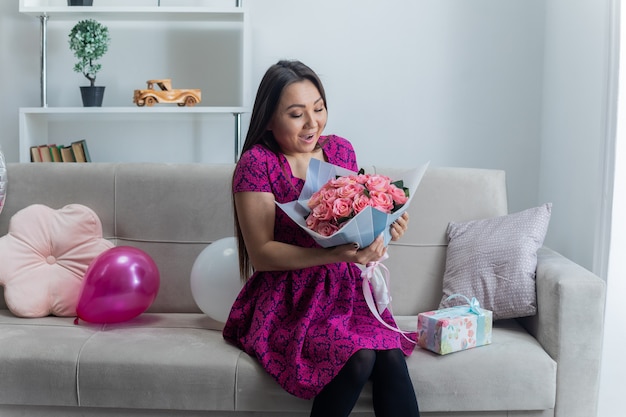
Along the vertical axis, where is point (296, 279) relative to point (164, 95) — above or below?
below

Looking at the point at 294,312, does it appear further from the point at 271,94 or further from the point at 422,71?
the point at 422,71

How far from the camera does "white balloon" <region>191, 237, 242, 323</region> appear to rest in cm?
243

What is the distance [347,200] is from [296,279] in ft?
1.26

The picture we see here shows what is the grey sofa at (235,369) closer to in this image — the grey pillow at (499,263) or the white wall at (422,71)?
the grey pillow at (499,263)

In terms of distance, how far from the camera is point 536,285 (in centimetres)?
234

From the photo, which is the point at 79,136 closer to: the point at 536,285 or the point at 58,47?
the point at 58,47

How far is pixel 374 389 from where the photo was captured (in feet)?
6.41

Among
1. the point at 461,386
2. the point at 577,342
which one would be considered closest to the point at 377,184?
the point at 461,386

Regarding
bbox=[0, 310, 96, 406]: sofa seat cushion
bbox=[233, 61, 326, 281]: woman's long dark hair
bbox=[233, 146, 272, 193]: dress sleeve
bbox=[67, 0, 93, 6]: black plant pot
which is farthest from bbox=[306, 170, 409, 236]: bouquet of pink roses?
bbox=[67, 0, 93, 6]: black plant pot

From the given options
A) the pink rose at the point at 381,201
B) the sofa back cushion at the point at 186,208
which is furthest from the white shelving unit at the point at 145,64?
the pink rose at the point at 381,201

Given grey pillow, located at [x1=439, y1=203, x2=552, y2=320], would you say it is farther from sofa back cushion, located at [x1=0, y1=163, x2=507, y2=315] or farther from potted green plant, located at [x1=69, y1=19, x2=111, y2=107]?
potted green plant, located at [x1=69, y1=19, x2=111, y2=107]

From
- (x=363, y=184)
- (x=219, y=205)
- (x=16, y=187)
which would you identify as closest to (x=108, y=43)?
(x=16, y=187)

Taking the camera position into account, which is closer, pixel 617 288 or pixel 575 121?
pixel 617 288

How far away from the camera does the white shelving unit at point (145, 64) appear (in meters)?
3.05
